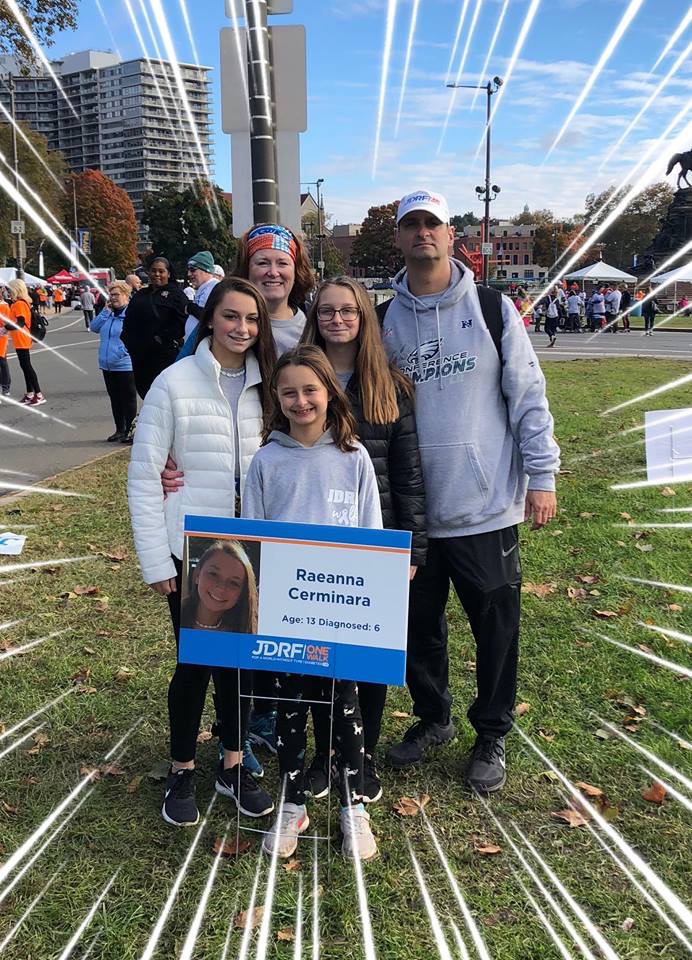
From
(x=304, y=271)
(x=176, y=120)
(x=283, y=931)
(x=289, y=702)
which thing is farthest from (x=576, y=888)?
(x=176, y=120)

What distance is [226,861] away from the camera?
2660 millimetres

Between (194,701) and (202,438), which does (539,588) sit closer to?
(194,701)

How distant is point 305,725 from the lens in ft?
8.87

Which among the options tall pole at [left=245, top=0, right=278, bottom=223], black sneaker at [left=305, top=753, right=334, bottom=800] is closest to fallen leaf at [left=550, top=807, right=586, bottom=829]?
black sneaker at [left=305, top=753, right=334, bottom=800]

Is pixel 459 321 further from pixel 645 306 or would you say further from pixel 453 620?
pixel 645 306

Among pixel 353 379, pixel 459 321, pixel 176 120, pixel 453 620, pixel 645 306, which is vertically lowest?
pixel 453 620

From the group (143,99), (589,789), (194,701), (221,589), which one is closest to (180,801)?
(194,701)

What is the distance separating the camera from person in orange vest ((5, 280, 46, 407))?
1246cm

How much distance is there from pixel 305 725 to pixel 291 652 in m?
0.45

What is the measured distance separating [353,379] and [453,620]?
7.74 feet

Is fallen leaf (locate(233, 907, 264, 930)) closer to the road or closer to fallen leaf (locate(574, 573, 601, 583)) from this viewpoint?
fallen leaf (locate(574, 573, 601, 583))

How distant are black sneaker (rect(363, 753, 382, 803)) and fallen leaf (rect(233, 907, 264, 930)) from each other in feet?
2.06

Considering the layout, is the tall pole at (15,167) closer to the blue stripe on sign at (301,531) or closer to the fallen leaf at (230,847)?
the blue stripe on sign at (301,531)

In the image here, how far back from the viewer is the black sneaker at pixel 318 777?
A: 117 inches
